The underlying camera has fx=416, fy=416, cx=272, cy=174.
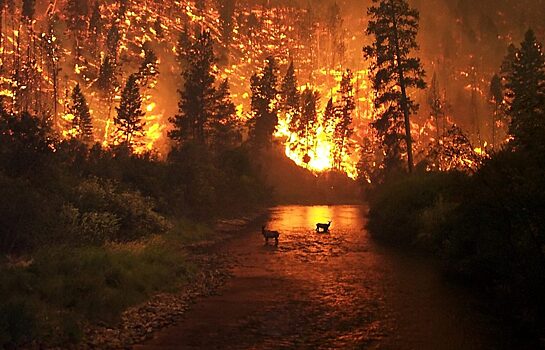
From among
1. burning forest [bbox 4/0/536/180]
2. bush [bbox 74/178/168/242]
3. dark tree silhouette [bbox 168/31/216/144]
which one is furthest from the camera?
burning forest [bbox 4/0/536/180]

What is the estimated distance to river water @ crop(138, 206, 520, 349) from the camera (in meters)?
11.7

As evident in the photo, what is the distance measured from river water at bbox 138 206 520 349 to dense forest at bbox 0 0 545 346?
1950 mm

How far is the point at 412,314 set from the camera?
1406 centimetres

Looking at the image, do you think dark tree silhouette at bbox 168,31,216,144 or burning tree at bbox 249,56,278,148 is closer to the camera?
dark tree silhouette at bbox 168,31,216,144

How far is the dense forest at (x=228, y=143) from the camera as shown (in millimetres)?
13453

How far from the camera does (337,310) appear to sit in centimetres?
1455

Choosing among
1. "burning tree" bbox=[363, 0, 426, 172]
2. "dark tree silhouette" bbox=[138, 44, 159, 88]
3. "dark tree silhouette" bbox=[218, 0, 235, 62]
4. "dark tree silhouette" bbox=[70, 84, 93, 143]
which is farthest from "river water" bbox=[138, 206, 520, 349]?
"dark tree silhouette" bbox=[218, 0, 235, 62]

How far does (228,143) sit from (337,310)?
2490 inches

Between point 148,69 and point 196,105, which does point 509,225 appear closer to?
point 196,105

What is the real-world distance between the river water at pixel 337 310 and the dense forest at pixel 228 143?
1.95m

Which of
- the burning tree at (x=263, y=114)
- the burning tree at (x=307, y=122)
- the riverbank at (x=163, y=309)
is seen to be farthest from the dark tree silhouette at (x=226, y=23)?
the riverbank at (x=163, y=309)

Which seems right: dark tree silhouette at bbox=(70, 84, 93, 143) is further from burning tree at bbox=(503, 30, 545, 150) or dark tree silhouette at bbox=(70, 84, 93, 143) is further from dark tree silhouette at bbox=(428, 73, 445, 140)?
burning tree at bbox=(503, 30, 545, 150)

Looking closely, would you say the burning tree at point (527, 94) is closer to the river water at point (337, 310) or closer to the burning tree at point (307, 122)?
the river water at point (337, 310)

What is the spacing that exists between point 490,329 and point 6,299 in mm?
13850
